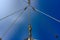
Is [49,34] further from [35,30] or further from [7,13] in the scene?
[7,13]

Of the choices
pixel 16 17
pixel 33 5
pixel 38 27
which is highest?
pixel 33 5

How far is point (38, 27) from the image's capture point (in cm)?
154

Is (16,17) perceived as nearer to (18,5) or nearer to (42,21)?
(18,5)

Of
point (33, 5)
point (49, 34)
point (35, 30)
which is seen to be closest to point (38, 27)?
point (35, 30)

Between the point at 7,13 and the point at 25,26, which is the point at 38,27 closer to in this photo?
the point at 25,26

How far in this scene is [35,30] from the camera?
5.02 feet

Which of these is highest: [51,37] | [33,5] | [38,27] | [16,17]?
[33,5]

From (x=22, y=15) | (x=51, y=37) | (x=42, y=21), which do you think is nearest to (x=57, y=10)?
(x=42, y=21)

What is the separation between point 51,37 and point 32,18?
34 centimetres

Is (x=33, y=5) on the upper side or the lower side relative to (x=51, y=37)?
upper

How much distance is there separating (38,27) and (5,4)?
53 cm

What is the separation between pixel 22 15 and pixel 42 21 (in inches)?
10.7

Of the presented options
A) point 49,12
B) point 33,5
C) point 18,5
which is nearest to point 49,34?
point 49,12

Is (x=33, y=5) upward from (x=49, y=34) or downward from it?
upward
